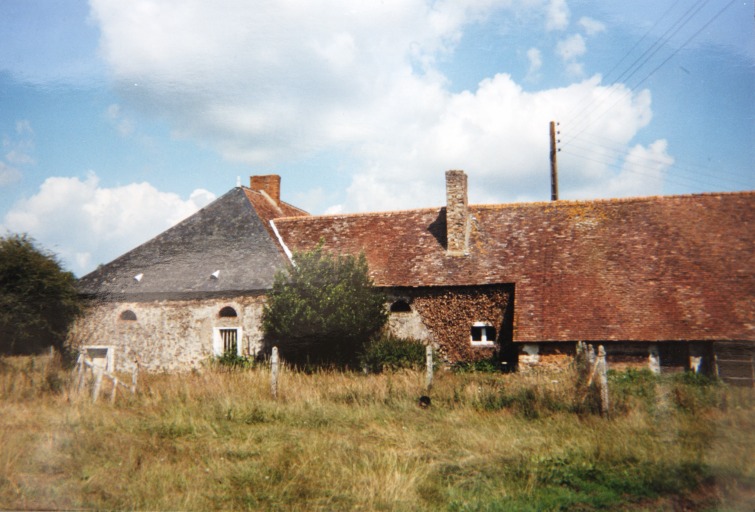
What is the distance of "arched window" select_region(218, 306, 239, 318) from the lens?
61.8 ft

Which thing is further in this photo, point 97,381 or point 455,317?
point 455,317

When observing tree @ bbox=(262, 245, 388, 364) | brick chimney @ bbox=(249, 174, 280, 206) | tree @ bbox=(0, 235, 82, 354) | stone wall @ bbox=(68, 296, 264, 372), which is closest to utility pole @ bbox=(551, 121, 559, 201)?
tree @ bbox=(262, 245, 388, 364)

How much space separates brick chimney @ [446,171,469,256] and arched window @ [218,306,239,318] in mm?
8145

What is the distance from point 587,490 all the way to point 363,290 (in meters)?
11.2

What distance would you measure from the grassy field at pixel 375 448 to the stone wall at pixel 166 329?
6.81 meters

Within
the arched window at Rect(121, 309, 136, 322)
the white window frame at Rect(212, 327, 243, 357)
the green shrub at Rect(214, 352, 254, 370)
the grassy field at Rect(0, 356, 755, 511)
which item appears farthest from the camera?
the arched window at Rect(121, 309, 136, 322)

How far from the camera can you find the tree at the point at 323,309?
53.4 feet

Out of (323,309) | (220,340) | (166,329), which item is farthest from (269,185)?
(323,309)

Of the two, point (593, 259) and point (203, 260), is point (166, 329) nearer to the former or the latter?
point (203, 260)

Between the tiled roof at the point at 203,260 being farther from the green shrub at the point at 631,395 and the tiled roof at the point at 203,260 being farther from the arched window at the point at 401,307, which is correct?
the green shrub at the point at 631,395

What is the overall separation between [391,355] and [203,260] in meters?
8.73

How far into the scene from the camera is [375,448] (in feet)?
25.9

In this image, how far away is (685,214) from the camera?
1933 centimetres

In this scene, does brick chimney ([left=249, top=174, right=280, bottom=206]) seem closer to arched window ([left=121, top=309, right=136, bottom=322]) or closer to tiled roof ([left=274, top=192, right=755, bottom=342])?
tiled roof ([left=274, top=192, right=755, bottom=342])
